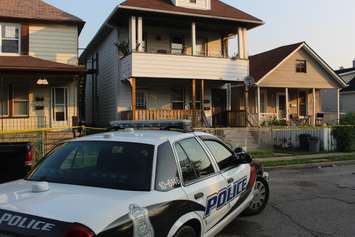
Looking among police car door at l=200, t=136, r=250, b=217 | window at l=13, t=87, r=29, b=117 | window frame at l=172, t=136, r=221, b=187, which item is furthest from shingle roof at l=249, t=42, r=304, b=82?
window frame at l=172, t=136, r=221, b=187

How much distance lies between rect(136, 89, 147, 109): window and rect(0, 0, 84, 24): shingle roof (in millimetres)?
4864

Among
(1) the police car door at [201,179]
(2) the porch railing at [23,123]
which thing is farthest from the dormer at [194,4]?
(1) the police car door at [201,179]

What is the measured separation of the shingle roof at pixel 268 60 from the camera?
2766cm

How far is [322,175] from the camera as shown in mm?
13156

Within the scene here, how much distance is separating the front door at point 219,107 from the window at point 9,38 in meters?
11.2

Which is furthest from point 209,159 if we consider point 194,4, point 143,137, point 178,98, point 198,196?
point 178,98

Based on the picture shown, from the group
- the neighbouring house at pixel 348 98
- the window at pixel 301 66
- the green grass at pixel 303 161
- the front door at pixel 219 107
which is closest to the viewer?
the green grass at pixel 303 161

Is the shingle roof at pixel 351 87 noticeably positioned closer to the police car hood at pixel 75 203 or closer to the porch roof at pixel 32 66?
the porch roof at pixel 32 66

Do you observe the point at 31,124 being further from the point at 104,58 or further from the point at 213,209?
the point at 213,209

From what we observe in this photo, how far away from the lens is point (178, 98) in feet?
81.3

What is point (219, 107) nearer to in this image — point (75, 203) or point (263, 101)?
point (263, 101)

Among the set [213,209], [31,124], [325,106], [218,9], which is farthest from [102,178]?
[325,106]

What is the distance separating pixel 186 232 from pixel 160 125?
6.47 feet

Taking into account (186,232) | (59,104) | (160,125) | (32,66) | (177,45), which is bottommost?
(186,232)
